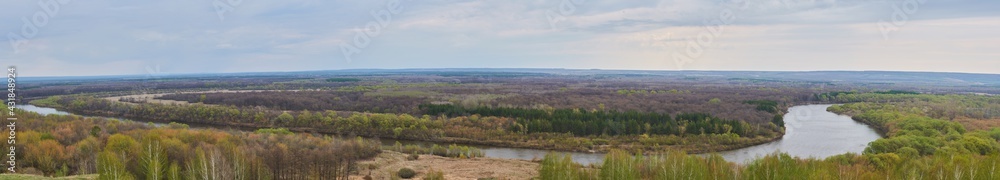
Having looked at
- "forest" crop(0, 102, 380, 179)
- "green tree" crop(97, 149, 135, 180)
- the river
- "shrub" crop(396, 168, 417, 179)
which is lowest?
the river

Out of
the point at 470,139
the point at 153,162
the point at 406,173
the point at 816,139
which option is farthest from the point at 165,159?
the point at 816,139

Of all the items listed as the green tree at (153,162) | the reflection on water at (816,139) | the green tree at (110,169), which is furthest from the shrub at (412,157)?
the reflection on water at (816,139)

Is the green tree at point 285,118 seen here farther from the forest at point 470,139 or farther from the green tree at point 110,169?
the green tree at point 110,169

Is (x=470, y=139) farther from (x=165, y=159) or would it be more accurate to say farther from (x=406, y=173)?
(x=165, y=159)

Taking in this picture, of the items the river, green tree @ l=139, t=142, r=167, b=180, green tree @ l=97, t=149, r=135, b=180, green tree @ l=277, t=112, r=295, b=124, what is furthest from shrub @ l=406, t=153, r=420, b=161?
green tree @ l=277, t=112, r=295, b=124

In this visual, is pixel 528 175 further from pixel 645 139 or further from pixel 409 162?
pixel 645 139

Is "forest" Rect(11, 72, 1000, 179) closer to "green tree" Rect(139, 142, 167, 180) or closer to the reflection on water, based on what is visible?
"green tree" Rect(139, 142, 167, 180)

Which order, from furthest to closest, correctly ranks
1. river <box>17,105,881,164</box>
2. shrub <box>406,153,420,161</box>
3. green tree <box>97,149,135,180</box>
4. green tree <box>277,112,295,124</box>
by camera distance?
green tree <box>277,112,295,124</box> < river <box>17,105,881,164</box> < shrub <box>406,153,420,161</box> < green tree <box>97,149,135,180</box>
